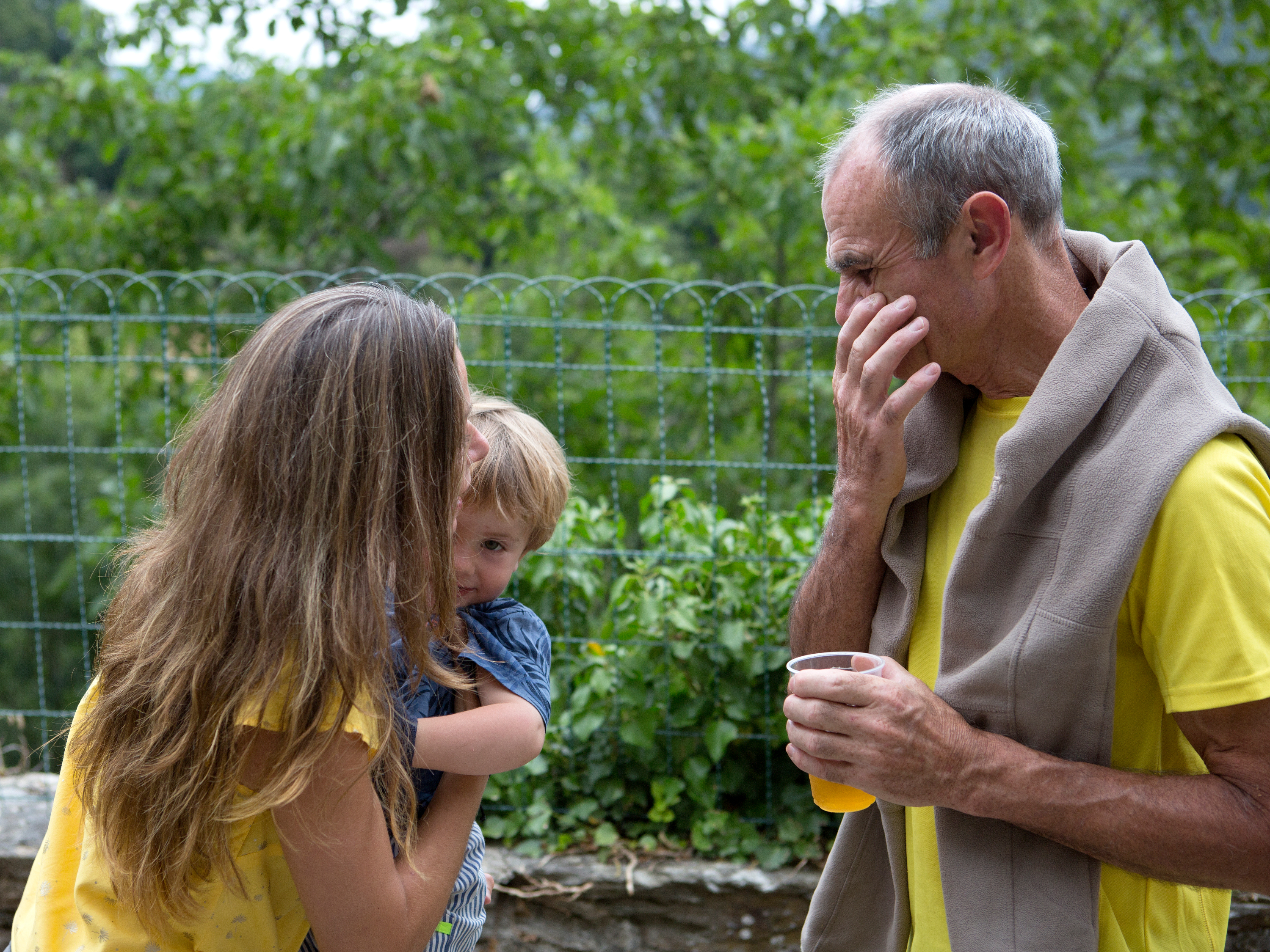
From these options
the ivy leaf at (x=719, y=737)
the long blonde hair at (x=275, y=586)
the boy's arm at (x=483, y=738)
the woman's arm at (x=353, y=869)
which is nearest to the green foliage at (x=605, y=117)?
the ivy leaf at (x=719, y=737)

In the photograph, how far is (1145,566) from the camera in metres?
1.26

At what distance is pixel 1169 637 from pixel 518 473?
38.4 inches

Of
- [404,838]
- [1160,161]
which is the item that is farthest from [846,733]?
[1160,161]

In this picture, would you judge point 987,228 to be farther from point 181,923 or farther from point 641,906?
point 641,906

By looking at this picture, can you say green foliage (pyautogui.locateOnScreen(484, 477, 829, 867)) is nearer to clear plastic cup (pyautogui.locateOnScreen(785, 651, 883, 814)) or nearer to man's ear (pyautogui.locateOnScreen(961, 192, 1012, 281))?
clear plastic cup (pyautogui.locateOnScreen(785, 651, 883, 814))

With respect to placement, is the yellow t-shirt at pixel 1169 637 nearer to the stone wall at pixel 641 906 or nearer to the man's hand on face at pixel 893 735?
the man's hand on face at pixel 893 735

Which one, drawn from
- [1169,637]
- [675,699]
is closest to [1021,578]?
[1169,637]

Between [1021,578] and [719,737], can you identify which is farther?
[719,737]

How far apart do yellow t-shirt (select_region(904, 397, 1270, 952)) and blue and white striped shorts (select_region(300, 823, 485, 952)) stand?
70 centimetres

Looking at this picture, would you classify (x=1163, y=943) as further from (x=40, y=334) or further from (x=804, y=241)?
(x=40, y=334)

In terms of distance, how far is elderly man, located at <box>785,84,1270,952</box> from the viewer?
1223 millimetres

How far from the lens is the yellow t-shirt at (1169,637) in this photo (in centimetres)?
118

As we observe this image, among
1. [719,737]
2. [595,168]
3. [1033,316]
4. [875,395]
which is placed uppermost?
[595,168]

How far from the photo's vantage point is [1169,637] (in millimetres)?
1231
